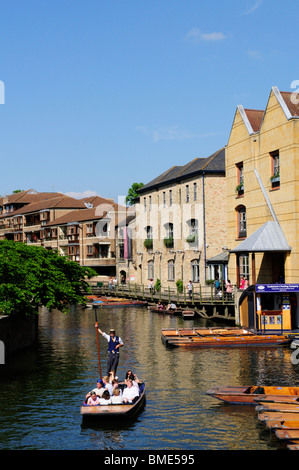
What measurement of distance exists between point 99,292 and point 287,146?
46690 millimetres

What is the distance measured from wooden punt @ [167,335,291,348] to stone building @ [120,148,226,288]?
21878 mm

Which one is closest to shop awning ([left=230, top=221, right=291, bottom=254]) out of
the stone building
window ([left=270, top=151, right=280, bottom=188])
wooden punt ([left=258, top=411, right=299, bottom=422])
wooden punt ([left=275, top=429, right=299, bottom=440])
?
window ([left=270, top=151, right=280, bottom=188])

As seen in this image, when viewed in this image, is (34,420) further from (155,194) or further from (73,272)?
(155,194)

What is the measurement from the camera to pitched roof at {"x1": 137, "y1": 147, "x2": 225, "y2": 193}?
6538 cm

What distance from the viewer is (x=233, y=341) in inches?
1476

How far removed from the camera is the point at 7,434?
2069cm

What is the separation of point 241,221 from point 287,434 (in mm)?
31999

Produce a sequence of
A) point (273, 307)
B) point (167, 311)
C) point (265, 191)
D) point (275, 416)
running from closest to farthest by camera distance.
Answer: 1. point (275, 416)
2. point (273, 307)
3. point (265, 191)
4. point (167, 311)

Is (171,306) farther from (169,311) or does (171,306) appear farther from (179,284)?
(179,284)

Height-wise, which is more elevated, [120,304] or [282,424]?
[120,304]

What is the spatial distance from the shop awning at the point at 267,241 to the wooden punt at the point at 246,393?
18.8 metres

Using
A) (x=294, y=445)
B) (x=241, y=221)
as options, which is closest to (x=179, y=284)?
(x=241, y=221)

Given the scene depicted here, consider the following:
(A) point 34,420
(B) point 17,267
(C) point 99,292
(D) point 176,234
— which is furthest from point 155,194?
(A) point 34,420
